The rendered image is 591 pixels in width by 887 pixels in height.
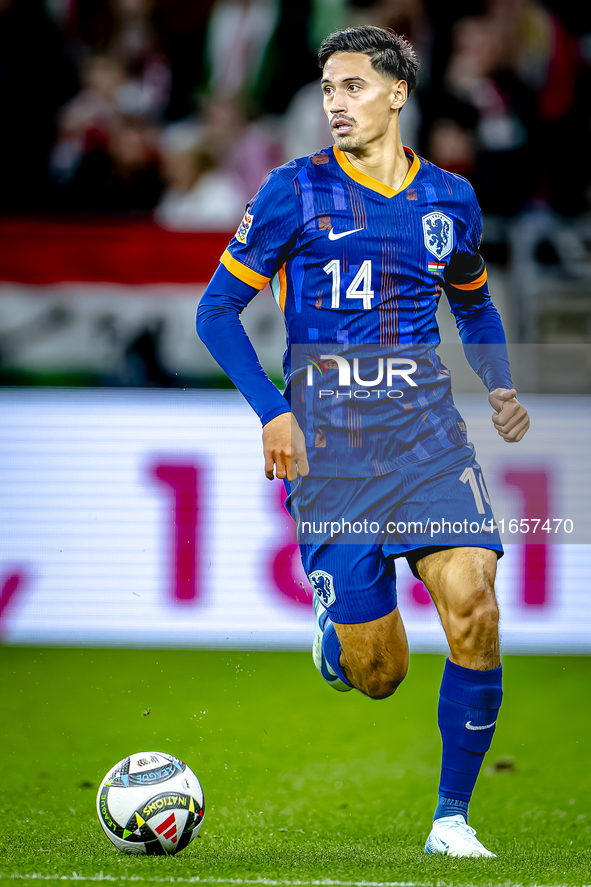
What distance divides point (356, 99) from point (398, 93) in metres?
0.14

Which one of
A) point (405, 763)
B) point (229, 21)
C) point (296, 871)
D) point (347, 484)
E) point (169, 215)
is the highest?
point (229, 21)

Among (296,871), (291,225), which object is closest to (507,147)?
(291,225)

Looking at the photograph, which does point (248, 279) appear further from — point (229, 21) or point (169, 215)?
point (229, 21)

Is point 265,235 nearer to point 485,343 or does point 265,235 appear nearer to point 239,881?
point 485,343

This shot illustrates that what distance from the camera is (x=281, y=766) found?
3.57m

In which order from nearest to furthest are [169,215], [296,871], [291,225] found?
[296,871] < [291,225] < [169,215]

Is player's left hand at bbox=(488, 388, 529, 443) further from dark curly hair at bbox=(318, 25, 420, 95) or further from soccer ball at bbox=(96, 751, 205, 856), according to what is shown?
soccer ball at bbox=(96, 751, 205, 856)

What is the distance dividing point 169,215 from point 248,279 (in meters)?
3.69

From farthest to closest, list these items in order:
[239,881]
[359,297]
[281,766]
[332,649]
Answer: [281,766], [332,649], [359,297], [239,881]

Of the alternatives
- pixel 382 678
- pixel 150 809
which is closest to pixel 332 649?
pixel 382 678

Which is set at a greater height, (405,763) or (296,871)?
(296,871)

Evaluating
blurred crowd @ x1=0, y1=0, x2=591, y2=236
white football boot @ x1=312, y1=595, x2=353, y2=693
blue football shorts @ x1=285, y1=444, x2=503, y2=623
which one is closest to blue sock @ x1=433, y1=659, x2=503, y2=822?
blue football shorts @ x1=285, y1=444, x2=503, y2=623

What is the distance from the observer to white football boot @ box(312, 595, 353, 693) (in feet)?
10.5

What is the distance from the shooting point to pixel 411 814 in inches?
125
